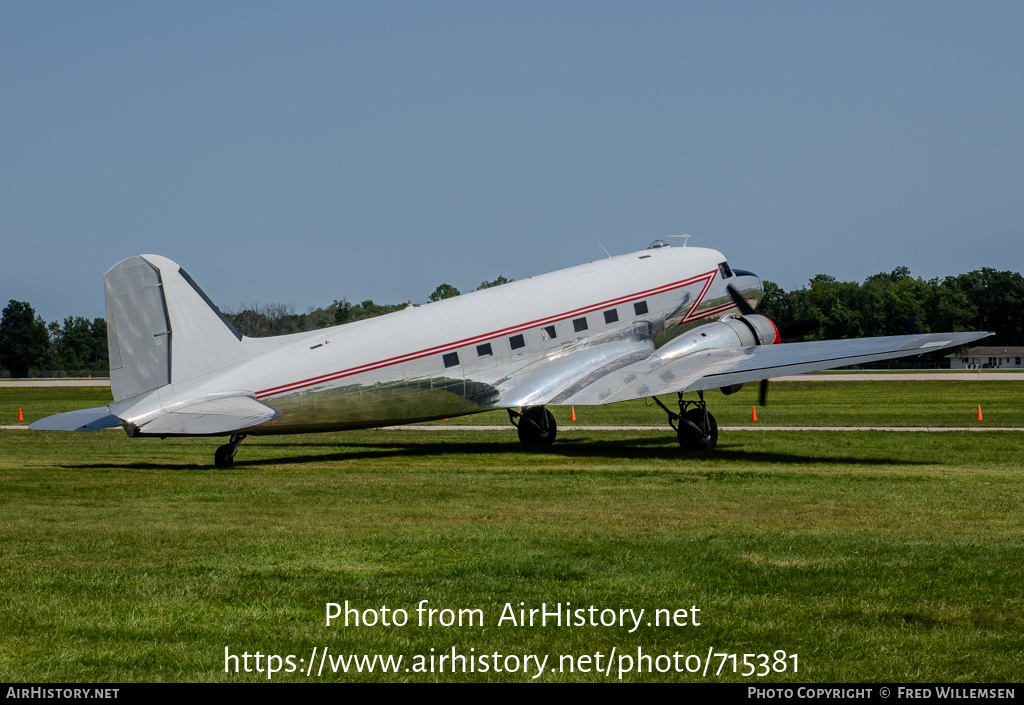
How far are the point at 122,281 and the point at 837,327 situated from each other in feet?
469

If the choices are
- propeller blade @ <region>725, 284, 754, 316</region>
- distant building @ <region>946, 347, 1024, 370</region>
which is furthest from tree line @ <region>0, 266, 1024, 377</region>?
propeller blade @ <region>725, 284, 754, 316</region>

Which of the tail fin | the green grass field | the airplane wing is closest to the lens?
the green grass field

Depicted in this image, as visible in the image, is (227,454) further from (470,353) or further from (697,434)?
(697,434)

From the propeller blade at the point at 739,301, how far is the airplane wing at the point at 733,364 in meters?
3.26

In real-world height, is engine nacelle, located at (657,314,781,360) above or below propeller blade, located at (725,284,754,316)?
below

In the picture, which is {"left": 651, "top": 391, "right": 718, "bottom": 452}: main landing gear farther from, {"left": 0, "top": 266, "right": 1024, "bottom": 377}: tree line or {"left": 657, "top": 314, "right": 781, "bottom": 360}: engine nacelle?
{"left": 0, "top": 266, "right": 1024, "bottom": 377}: tree line

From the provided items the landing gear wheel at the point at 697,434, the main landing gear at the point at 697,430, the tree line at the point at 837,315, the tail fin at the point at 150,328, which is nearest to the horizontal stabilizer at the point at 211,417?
the tail fin at the point at 150,328

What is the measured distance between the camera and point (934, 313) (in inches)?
5930

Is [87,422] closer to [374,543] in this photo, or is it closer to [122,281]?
[122,281]

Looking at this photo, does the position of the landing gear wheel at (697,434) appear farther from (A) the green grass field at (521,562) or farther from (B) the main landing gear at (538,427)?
(B) the main landing gear at (538,427)

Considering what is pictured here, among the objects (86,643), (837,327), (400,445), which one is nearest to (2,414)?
(400,445)

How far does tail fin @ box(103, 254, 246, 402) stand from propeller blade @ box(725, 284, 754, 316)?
50.4ft

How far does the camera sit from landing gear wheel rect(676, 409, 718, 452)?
87.0ft
